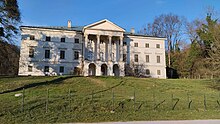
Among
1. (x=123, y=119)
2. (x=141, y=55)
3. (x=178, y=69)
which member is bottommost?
(x=123, y=119)

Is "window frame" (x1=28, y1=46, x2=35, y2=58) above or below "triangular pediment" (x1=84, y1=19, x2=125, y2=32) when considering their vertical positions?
below

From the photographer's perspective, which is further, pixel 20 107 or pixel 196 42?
pixel 196 42

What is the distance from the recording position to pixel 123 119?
12.3 metres

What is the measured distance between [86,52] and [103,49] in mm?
4248

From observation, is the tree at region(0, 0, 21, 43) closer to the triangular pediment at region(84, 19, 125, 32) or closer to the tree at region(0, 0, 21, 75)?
the tree at region(0, 0, 21, 75)

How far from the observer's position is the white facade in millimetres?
44781

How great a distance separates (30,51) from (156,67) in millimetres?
28662

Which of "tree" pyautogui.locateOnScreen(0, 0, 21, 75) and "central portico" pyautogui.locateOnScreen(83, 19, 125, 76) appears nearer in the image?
"tree" pyautogui.locateOnScreen(0, 0, 21, 75)

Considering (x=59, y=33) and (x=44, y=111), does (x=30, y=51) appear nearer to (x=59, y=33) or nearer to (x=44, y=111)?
(x=59, y=33)

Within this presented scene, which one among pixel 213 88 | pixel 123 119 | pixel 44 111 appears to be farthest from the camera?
pixel 213 88

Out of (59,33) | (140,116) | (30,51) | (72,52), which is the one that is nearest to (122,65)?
(72,52)

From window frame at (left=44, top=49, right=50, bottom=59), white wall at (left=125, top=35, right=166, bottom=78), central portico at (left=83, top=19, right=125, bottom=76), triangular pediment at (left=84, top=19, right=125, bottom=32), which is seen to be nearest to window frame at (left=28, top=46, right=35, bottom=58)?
window frame at (left=44, top=49, right=50, bottom=59)

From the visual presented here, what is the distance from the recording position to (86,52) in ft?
154

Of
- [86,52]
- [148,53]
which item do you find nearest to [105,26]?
[86,52]
